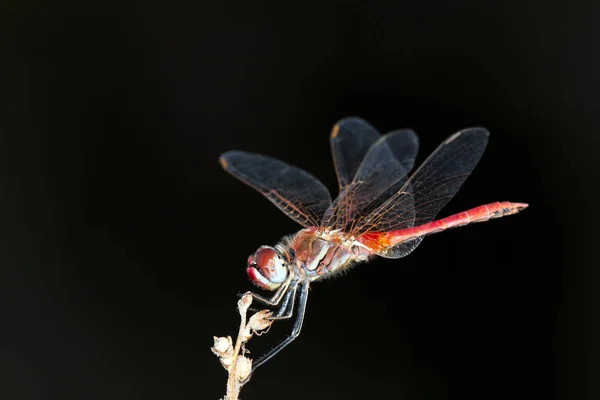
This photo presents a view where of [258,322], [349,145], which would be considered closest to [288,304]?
[258,322]

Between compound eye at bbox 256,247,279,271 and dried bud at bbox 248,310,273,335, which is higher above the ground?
compound eye at bbox 256,247,279,271

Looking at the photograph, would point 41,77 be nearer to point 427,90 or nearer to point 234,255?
point 234,255

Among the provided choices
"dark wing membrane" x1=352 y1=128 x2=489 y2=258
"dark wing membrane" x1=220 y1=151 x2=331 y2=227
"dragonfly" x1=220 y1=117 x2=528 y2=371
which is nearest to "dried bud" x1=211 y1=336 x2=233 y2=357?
"dragonfly" x1=220 y1=117 x2=528 y2=371

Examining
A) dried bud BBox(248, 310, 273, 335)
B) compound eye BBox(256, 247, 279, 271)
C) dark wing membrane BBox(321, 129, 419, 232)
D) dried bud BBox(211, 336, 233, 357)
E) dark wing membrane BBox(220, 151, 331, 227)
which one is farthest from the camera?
dark wing membrane BBox(321, 129, 419, 232)

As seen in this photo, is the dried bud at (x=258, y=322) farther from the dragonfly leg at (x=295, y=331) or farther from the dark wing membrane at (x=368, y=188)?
the dark wing membrane at (x=368, y=188)

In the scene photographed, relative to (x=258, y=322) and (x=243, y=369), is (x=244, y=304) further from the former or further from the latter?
(x=243, y=369)

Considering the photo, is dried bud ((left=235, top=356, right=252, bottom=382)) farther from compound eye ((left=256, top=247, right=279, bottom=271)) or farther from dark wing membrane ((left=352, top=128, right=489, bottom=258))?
dark wing membrane ((left=352, top=128, right=489, bottom=258))
